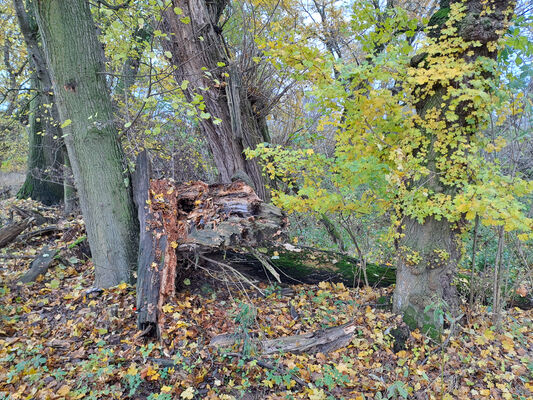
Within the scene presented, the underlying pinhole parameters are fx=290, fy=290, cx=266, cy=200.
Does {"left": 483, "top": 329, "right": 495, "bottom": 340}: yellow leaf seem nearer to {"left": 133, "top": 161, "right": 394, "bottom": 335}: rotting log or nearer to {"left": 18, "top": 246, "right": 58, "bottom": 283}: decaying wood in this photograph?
{"left": 133, "top": 161, "right": 394, "bottom": 335}: rotting log

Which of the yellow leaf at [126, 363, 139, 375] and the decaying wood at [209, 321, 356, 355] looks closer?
the yellow leaf at [126, 363, 139, 375]

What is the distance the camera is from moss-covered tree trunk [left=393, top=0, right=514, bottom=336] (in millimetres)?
3193

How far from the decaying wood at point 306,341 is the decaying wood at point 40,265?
9.76 feet

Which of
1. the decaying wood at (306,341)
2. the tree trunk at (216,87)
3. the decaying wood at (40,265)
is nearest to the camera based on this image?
the decaying wood at (306,341)

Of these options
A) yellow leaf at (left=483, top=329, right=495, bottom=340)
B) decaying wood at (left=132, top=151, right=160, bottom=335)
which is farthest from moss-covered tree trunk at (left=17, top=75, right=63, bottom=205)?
yellow leaf at (left=483, top=329, right=495, bottom=340)

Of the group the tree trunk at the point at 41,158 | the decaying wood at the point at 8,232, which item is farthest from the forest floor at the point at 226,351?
the tree trunk at the point at 41,158

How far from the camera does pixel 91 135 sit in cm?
365

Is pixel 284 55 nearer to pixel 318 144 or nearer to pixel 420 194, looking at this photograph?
pixel 420 194

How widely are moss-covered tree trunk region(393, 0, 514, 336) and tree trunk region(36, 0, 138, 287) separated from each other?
12.4 feet

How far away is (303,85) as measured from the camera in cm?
706

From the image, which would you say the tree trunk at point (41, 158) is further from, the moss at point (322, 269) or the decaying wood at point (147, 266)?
the moss at point (322, 269)

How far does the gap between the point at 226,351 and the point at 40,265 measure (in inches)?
129

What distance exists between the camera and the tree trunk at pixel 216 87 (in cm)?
516

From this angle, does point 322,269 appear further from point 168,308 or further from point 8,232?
point 8,232
